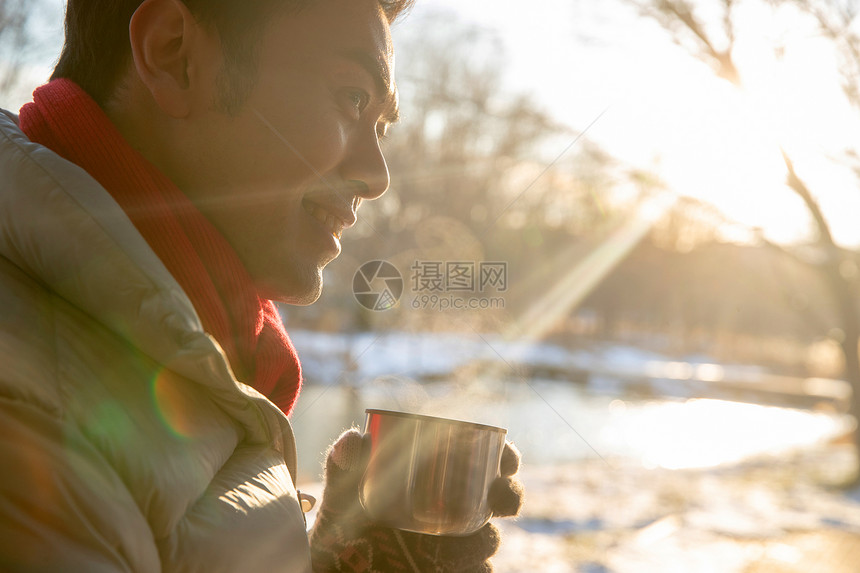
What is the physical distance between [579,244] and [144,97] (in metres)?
7.39

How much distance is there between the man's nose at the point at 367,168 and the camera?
3.27 feet

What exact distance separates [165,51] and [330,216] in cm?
30

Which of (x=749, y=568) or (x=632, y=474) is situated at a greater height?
(x=632, y=474)

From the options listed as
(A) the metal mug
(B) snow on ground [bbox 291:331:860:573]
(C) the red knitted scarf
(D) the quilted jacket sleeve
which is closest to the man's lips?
(C) the red knitted scarf

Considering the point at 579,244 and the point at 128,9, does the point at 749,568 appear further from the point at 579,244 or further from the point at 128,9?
the point at 579,244

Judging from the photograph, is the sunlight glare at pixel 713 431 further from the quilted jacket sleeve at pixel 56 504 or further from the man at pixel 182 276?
the quilted jacket sleeve at pixel 56 504

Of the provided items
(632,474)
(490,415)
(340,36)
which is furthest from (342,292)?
(340,36)

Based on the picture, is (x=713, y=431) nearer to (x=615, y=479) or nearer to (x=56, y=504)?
(x=615, y=479)

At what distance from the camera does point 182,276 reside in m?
0.78

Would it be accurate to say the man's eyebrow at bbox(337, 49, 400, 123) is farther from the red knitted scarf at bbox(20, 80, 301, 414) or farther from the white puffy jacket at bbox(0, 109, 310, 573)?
the white puffy jacket at bbox(0, 109, 310, 573)

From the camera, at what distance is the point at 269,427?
2.44 feet

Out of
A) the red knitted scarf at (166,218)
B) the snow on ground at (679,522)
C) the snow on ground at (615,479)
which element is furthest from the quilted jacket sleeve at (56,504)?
the snow on ground at (679,522)

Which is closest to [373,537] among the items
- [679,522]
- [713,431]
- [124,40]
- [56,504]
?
[56,504]

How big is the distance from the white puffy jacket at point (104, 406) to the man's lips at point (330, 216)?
357mm
